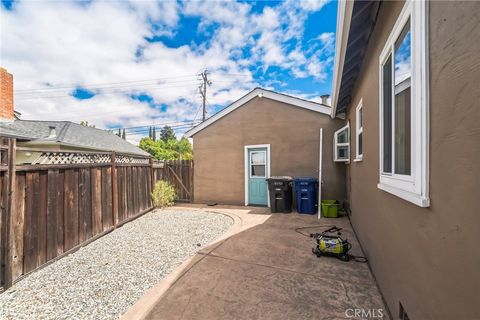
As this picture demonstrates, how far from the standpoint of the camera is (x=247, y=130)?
26.6 feet

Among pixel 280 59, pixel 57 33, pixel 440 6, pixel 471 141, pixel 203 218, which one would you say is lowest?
pixel 203 218

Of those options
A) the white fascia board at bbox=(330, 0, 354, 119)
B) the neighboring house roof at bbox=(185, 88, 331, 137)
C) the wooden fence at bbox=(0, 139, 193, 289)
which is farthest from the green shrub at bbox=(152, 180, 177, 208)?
the white fascia board at bbox=(330, 0, 354, 119)

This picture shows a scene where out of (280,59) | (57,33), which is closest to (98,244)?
(57,33)

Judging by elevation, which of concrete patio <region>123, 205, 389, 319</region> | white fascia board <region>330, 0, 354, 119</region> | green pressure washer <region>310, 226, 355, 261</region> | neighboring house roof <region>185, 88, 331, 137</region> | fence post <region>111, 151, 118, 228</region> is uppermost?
neighboring house roof <region>185, 88, 331, 137</region>

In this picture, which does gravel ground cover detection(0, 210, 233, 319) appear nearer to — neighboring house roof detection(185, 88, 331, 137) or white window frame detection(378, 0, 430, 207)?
white window frame detection(378, 0, 430, 207)

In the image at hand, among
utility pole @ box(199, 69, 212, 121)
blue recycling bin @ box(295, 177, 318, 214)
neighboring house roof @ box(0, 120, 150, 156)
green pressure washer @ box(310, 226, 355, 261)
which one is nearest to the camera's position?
green pressure washer @ box(310, 226, 355, 261)

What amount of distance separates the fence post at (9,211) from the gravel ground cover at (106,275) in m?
0.23

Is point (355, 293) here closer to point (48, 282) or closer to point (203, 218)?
point (48, 282)

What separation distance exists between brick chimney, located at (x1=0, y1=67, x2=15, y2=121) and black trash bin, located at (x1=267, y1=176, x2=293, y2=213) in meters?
8.78

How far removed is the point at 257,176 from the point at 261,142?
1.32m

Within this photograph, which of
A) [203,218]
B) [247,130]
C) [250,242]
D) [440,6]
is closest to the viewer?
[440,6]

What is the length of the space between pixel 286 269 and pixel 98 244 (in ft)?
12.7

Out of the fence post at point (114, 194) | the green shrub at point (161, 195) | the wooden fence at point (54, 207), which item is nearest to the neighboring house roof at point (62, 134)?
the green shrub at point (161, 195)

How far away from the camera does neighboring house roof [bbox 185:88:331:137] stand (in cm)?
705
